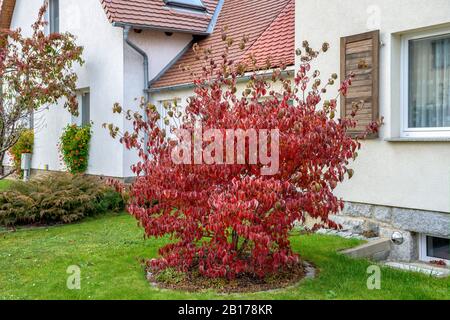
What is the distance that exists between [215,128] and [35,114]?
43.5 ft

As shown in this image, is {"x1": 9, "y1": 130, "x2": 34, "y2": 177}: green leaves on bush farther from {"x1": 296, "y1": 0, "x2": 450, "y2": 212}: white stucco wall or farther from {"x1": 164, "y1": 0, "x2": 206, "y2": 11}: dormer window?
{"x1": 296, "y1": 0, "x2": 450, "y2": 212}: white stucco wall

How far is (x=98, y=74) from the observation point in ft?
44.8

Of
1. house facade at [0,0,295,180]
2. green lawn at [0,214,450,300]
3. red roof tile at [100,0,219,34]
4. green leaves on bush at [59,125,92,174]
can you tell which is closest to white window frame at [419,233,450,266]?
green lawn at [0,214,450,300]

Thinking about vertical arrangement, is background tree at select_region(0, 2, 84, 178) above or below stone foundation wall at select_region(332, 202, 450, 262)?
above

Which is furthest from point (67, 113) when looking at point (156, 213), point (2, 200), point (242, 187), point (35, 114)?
point (242, 187)

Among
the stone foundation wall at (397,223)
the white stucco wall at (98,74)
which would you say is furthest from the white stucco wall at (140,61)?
the stone foundation wall at (397,223)

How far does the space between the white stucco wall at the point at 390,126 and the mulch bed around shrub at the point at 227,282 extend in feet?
7.12

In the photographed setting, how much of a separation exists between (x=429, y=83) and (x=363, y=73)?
0.99m

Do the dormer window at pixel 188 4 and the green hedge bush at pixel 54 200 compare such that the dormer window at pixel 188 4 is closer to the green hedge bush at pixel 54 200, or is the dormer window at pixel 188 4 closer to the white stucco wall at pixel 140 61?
the white stucco wall at pixel 140 61

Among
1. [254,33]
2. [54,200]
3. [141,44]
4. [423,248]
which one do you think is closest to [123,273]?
[423,248]

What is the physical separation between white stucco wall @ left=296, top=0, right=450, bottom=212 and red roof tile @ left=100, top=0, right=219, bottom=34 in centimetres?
552

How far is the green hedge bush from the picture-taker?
10.1 metres

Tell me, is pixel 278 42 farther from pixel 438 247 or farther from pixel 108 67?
pixel 438 247
